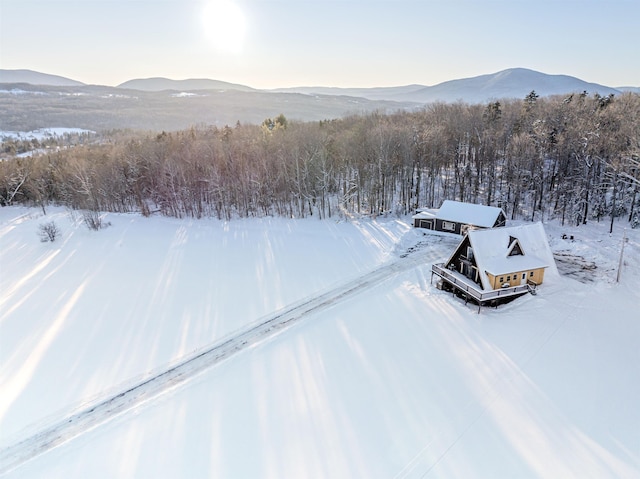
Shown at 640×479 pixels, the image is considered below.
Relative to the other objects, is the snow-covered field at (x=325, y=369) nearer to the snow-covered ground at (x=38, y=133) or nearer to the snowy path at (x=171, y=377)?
the snowy path at (x=171, y=377)

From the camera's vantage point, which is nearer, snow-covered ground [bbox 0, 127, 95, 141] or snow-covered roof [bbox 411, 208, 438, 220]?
snow-covered roof [bbox 411, 208, 438, 220]

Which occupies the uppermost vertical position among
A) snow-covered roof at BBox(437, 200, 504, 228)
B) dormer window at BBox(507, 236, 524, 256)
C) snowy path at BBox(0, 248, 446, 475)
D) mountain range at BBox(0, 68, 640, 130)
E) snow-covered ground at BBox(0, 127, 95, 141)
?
mountain range at BBox(0, 68, 640, 130)

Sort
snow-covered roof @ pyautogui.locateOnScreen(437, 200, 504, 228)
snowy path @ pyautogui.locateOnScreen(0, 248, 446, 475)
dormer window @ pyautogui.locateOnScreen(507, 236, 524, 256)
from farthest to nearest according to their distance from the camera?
snow-covered roof @ pyautogui.locateOnScreen(437, 200, 504, 228), dormer window @ pyautogui.locateOnScreen(507, 236, 524, 256), snowy path @ pyautogui.locateOnScreen(0, 248, 446, 475)

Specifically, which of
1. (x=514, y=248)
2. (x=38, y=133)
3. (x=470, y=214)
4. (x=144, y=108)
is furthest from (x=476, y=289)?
(x=144, y=108)

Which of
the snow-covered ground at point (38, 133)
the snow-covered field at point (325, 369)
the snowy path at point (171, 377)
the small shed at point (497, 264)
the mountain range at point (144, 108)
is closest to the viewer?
the snow-covered field at point (325, 369)

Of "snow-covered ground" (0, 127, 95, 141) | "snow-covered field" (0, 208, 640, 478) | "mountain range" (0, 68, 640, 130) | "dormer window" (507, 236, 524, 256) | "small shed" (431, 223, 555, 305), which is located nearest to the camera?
"snow-covered field" (0, 208, 640, 478)

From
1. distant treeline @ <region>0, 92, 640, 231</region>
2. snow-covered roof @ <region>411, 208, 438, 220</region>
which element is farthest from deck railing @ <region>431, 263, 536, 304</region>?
distant treeline @ <region>0, 92, 640, 231</region>

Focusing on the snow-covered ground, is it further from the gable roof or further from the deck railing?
the gable roof

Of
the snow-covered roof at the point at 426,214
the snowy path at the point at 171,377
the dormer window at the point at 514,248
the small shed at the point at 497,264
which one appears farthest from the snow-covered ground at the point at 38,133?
the dormer window at the point at 514,248
